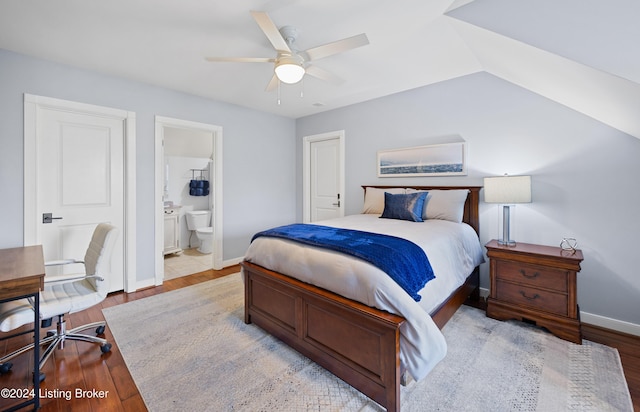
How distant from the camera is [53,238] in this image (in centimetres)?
283

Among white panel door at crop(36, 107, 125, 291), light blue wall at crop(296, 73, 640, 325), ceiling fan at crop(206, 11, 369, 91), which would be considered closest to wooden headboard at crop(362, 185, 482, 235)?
light blue wall at crop(296, 73, 640, 325)

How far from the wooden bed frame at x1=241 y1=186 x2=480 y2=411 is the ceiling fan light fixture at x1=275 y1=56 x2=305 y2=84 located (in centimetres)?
157

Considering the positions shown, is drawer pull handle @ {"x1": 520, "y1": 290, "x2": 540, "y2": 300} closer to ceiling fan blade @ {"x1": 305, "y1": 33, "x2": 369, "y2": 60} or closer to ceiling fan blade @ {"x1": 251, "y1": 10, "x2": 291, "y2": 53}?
ceiling fan blade @ {"x1": 305, "y1": 33, "x2": 369, "y2": 60}

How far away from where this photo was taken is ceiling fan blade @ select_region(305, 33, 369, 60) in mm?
1858

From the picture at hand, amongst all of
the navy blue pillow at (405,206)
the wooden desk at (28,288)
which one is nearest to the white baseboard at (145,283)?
the wooden desk at (28,288)

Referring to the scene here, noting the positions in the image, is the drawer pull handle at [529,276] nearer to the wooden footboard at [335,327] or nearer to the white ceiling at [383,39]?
the wooden footboard at [335,327]

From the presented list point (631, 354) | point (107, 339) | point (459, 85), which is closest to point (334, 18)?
point (459, 85)

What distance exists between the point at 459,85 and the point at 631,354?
283 cm

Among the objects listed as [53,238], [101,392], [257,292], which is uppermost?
[53,238]

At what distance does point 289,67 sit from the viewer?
6.85 feet

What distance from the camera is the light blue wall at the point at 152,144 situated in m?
2.55

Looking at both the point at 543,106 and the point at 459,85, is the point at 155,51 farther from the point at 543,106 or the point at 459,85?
the point at 543,106

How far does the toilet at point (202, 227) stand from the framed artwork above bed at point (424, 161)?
3215 millimetres

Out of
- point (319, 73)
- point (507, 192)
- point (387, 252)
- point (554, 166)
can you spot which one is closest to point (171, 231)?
point (319, 73)
